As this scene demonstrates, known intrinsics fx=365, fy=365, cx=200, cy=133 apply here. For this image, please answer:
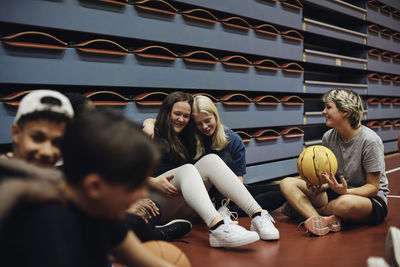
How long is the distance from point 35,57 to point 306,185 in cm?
189

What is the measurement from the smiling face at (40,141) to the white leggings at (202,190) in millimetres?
1026

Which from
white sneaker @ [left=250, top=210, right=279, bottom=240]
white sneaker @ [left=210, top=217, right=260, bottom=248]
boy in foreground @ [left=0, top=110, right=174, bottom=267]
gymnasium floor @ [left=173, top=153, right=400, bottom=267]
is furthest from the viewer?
white sneaker @ [left=250, top=210, right=279, bottom=240]

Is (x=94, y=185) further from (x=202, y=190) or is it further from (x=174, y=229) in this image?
(x=174, y=229)

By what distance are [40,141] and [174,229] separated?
1244mm

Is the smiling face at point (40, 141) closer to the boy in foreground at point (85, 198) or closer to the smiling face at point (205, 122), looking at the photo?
the boy in foreground at point (85, 198)

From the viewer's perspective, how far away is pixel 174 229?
2.13m

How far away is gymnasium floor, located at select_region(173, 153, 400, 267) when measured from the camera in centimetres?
174

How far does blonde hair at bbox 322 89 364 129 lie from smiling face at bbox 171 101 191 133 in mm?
905

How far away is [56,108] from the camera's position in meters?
1.07

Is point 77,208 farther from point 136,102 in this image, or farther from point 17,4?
point 136,102

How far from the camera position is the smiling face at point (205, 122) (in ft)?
7.67

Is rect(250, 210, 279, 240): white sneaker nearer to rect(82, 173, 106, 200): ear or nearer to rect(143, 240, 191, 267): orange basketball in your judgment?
rect(143, 240, 191, 267): orange basketball

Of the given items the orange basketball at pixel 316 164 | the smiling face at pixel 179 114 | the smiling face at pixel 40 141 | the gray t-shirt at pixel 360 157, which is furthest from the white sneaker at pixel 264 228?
the smiling face at pixel 40 141

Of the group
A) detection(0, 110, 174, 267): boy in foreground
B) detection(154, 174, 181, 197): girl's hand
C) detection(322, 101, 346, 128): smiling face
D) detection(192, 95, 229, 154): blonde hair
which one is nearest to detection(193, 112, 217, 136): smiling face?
detection(192, 95, 229, 154): blonde hair
